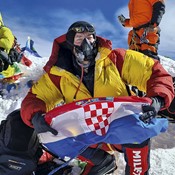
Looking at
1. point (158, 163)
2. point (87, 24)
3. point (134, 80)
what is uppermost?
point (87, 24)

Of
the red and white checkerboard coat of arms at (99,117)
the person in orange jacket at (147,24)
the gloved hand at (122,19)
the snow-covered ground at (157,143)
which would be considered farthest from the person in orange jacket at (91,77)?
the gloved hand at (122,19)

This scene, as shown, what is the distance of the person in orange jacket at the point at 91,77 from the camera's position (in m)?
2.87

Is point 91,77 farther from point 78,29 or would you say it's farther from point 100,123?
point 100,123

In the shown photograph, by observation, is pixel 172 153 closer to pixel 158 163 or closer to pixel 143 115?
pixel 158 163

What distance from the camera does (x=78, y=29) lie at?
3.11 metres

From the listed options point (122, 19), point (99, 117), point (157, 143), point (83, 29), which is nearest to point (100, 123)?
point (99, 117)

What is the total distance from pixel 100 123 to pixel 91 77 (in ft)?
1.84

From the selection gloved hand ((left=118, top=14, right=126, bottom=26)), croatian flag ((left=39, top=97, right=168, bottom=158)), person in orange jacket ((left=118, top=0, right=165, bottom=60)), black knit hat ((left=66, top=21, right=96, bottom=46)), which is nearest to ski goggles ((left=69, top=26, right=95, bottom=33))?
black knit hat ((left=66, top=21, right=96, bottom=46))

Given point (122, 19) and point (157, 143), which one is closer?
point (157, 143)

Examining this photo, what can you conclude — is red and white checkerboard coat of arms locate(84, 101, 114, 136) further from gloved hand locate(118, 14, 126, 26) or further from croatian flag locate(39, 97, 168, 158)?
gloved hand locate(118, 14, 126, 26)

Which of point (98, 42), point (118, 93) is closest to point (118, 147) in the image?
point (118, 93)

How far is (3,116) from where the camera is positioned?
539 cm

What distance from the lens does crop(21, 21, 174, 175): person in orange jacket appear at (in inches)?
113

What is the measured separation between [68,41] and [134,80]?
708 mm
